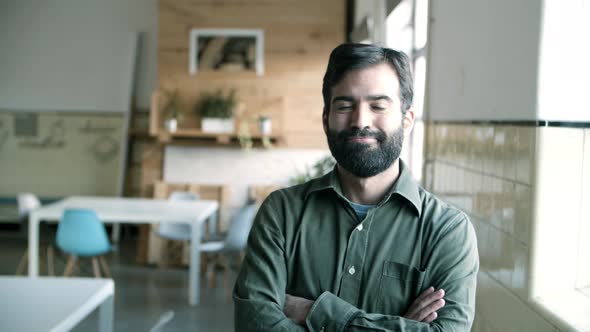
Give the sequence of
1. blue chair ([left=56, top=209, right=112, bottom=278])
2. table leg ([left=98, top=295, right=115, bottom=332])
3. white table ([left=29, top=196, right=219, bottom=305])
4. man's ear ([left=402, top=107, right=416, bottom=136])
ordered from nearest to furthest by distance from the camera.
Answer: man's ear ([left=402, top=107, right=416, bottom=136])
table leg ([left=98, top=295, right=115, bottom=332])
blue chair ([left=56, top=209, right=112, bottom=278])
white table ([left=29, top=196, right=219, bottom=305])

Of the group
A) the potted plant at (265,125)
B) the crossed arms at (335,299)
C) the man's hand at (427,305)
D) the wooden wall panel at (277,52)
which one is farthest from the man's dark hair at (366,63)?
the wooden wall panel at (277,52)

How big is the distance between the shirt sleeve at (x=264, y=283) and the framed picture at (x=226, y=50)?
18.8 ft

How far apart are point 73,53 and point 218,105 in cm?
328

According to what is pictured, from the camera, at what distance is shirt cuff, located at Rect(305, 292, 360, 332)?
1.86m

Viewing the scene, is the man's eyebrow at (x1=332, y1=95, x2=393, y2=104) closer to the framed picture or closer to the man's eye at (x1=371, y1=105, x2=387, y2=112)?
the man's eye at (x1=371, y1=105, x2=387, y2=112)

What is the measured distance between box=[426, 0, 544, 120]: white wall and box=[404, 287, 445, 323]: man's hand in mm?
689

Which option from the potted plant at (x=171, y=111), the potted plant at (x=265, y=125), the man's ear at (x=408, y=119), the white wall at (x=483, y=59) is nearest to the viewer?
the man's ear at (x=408, y=119)

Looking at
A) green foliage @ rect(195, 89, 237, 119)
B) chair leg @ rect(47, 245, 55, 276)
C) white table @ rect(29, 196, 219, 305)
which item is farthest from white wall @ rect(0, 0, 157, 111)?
white table @ rect(29, 196, 219, 305)

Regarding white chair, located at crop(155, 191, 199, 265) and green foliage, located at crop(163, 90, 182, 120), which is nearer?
white chair, located at crop(155, 191, 199, 265)

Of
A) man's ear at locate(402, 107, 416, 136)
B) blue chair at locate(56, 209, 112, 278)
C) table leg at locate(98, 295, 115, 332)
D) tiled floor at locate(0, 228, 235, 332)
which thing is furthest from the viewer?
blue chair at locate(56, 209, 112, 278)

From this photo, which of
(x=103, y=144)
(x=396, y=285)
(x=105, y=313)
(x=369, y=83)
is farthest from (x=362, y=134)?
(x=103, y=144)

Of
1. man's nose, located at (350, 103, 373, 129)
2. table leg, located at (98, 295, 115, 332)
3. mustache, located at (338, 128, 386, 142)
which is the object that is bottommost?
table leg, located at (98, 295, 115, 332)

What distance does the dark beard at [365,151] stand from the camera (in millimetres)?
1863

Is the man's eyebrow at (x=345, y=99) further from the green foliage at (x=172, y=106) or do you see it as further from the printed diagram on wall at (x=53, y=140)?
the printed diagram on wall at (x=53, y=140)
